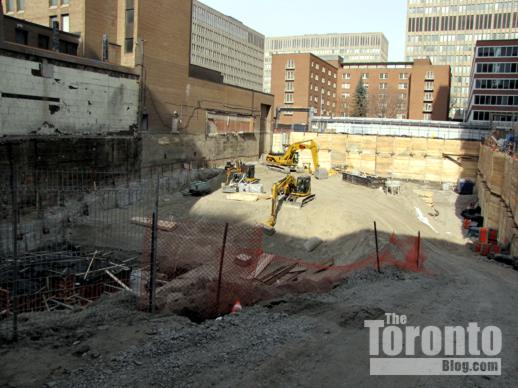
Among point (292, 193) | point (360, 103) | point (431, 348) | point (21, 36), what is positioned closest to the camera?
point (431, 348)

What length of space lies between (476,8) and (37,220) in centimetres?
15051

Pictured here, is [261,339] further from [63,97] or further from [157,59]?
[157,59]

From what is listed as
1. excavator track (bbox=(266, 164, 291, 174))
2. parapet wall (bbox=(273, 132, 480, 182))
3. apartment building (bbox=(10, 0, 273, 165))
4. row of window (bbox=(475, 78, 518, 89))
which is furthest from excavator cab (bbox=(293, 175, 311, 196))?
row of window (bbox=(475, 78, 518, 89))

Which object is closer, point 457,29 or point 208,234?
point 208,234

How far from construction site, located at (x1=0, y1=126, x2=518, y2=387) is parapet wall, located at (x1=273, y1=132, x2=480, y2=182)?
7198mm

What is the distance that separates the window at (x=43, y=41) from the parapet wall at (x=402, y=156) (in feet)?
94.4

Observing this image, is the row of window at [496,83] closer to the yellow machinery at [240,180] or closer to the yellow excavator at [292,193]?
the yellow machinery at [240,180]

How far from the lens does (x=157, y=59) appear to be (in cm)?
3703

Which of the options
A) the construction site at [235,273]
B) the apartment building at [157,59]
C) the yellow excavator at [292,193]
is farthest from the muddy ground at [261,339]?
the apartment building at [157,59]

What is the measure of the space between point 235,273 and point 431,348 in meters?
5.92

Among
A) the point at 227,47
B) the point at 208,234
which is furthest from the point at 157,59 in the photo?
the point at 227,47

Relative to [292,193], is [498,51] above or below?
above

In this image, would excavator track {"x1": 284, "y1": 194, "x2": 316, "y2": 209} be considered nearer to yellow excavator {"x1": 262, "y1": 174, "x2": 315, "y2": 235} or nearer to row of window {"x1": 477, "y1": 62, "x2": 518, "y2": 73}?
yellow excavator {"x1": 262, "y1": 174, "x2": 315, "y2": 235}

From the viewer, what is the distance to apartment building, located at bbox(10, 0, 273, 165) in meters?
35.4
